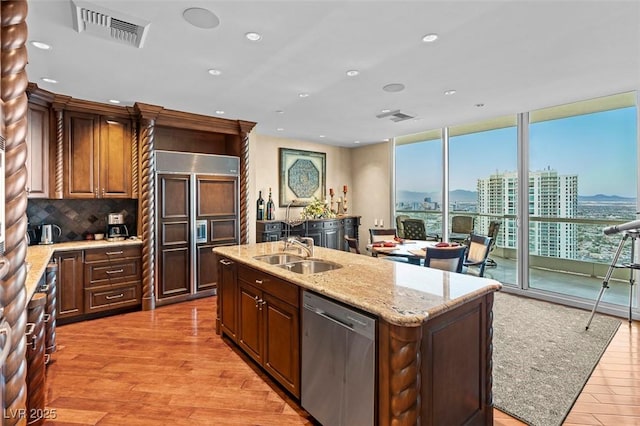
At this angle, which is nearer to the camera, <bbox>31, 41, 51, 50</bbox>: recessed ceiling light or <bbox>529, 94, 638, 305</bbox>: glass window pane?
<bbox>31, 41, 51, 50</bbox>: recessed ceiling light

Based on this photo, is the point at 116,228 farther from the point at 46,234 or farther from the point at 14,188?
the point at 14,188

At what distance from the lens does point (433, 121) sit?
5.21m

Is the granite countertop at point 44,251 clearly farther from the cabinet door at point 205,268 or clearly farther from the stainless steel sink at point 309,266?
the stainless steel sink at point 309,266

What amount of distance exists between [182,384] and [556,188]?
205 inches

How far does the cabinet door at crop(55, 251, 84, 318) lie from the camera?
12.4 ft

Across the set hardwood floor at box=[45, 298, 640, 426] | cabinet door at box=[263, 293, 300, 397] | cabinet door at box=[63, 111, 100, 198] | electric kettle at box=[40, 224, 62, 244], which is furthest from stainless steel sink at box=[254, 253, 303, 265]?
electric kettle at box=[40, 224, 62, 244]

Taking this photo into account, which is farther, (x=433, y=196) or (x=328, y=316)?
(x=433, y=196)

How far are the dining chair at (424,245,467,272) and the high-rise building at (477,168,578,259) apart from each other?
2265 mm

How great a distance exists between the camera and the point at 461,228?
230 inches

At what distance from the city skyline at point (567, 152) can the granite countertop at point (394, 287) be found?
11.6 ft

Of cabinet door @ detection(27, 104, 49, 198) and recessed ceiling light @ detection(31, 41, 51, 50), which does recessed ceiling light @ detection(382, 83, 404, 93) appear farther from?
cabinet door @ detection(27, 104, 49, 198)

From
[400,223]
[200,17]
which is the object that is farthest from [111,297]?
[400,223]

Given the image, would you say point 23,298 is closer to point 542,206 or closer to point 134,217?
point 134,217

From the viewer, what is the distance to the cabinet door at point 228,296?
3025mm
